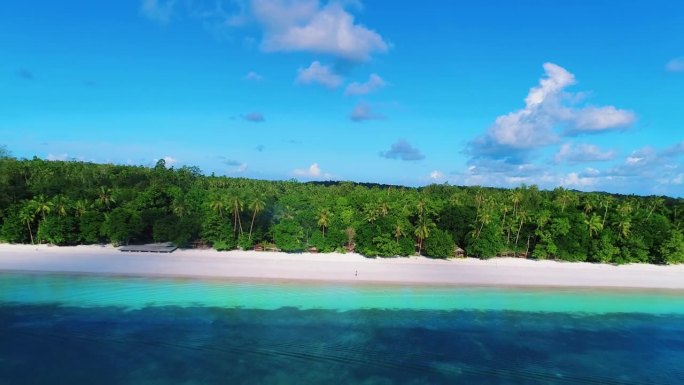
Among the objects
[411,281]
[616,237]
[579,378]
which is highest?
[616,237]

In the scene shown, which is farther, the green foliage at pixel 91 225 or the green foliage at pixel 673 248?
the green foliage at pixel 673 248

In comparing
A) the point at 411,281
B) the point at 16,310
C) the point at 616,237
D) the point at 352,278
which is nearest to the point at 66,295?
the point at 16,310

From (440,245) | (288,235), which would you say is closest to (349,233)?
(288,235)

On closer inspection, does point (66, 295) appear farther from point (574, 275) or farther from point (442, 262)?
point (574, 275)

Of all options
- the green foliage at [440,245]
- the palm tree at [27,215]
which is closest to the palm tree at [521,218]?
the green foliage at [440,245]

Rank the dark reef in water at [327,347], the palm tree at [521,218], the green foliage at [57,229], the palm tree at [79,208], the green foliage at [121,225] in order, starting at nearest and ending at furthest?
the dark reef in water at [327,347], the green foliage at [121,225], the green foliage at [57,229], the palm tree at [79,208], the palm tree at [521,218]

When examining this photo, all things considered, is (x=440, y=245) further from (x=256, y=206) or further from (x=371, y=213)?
(x=256, y=206)

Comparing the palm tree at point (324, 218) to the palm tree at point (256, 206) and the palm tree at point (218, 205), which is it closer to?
the palm tree at point (256, 206)
